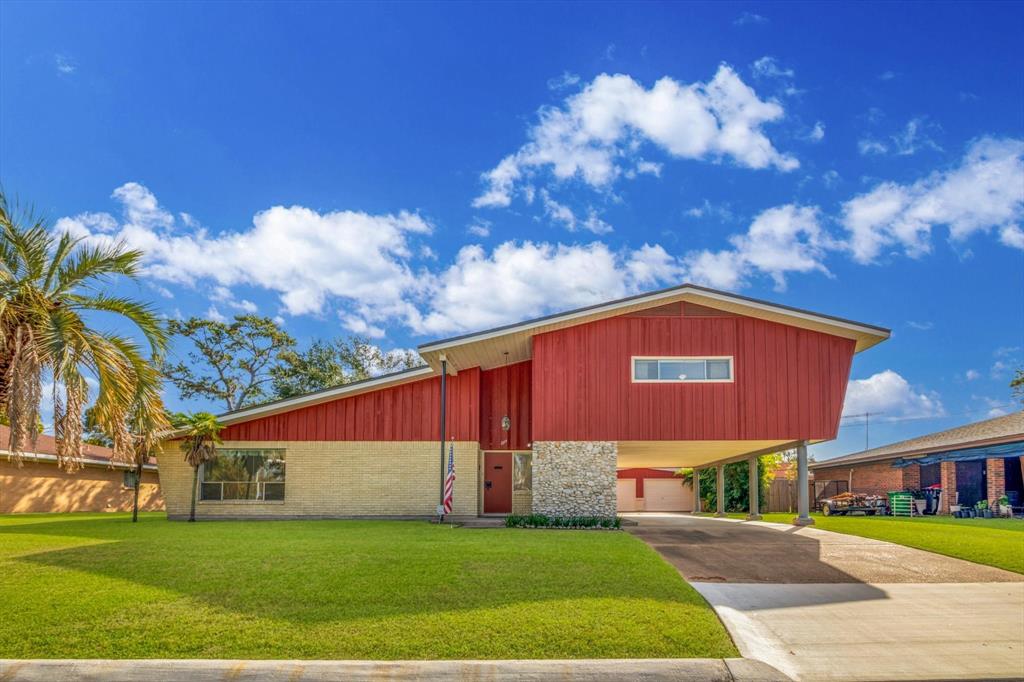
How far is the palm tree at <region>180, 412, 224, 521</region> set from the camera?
70.2 ft

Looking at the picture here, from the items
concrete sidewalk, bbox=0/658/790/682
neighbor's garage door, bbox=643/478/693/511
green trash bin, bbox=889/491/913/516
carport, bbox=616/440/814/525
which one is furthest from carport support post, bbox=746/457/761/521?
concrete sidewalk, bbox=0/658/790/682

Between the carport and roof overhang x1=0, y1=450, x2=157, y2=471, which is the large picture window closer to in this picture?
roof overhang x1=0, y1=450, x2=157, y2=471

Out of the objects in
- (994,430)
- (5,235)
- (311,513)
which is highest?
(5,235)

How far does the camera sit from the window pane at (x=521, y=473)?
24281 mm

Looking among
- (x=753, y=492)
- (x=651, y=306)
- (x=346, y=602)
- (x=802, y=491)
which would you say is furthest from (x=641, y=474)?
(x=346, y=602)

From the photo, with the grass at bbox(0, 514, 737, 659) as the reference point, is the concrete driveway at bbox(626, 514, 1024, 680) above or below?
below

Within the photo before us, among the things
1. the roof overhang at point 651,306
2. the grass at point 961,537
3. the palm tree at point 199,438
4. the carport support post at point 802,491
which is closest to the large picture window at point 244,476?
the palm tree at point 199,438

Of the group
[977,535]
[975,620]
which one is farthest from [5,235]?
[977,535]

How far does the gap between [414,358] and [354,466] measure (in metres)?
28.1

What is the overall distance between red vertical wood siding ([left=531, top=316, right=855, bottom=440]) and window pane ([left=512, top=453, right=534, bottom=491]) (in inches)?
154

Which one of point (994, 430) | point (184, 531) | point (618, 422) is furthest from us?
point (994, 430)

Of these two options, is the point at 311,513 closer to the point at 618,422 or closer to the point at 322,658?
the point at 618,422

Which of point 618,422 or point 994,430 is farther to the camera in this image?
point 994,430

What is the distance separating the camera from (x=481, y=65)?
76.1 feet
